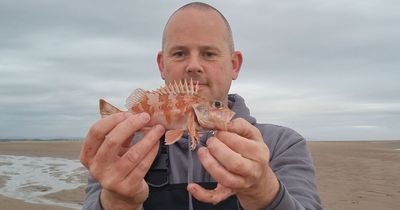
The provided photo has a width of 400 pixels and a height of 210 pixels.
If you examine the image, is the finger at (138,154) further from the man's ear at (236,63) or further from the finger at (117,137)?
the man's ear at (236,63)

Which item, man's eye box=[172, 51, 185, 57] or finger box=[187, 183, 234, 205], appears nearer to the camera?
finger box=[187, 183, 234, 205]

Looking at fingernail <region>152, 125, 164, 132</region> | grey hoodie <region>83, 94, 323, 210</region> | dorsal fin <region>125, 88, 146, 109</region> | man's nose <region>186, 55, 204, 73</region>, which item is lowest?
grey hoodie <region>83, 94, 323, 210</region>

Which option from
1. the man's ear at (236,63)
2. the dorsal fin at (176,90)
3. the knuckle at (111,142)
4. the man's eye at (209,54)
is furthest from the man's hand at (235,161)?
the man's ear at (236,63)

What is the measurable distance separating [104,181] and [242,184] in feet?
3.69

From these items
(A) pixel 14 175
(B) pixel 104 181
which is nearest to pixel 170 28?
(B) pixel 104 181

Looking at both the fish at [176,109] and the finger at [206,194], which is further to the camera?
the fish at [176,109]

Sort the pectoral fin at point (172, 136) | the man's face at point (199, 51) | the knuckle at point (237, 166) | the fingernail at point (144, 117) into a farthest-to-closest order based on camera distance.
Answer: the man's face at point (199, 51)
the pectoral fin at point (172, 136)
the fingernail at point (144, 117)
the knuckle at point (237, 166)

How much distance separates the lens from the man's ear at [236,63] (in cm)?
533

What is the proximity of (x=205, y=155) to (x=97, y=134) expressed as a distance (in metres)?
0.91

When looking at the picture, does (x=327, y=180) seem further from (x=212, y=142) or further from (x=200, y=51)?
(x=212, y=142)

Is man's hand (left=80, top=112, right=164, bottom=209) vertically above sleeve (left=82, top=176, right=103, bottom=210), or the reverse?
man's hand (left=80, top=112, right=164, bottom=209)

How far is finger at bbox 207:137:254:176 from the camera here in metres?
2.84

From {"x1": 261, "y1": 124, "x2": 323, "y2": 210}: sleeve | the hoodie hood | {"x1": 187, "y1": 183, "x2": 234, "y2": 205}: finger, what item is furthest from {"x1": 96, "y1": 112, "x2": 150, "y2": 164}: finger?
the hoodie hood

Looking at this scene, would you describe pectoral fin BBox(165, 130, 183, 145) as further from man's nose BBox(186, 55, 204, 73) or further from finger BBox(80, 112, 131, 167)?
man's nose BBox(186, 55, 204, 73)
